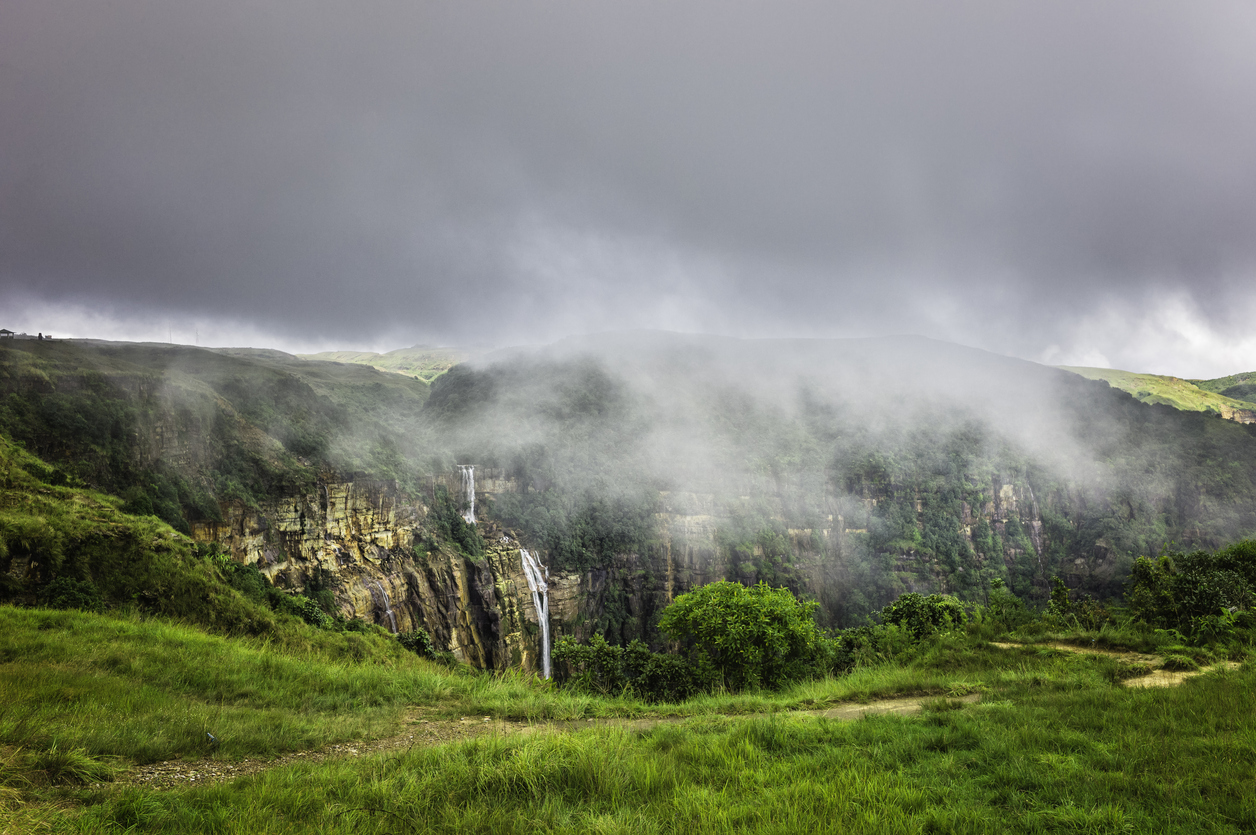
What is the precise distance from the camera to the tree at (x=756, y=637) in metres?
16.7

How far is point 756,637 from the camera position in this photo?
1733 cm

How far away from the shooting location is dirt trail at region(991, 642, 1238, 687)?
8.76 metres

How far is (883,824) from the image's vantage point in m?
3.85

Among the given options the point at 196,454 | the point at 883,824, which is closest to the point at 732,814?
the point at 883,824

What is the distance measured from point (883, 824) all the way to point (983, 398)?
651 feet

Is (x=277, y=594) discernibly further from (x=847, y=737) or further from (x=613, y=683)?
(x=847, y=737)

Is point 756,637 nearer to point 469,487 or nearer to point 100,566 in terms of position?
point 100,566

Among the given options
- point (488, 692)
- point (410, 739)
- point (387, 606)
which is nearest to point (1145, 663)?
point (488, 692)

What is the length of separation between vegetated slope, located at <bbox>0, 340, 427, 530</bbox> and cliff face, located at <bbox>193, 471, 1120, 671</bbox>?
3.54 m

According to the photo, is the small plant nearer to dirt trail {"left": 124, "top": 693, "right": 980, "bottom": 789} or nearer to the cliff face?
dirt trail {"left": 124, "top": 693, "right": 980, "bottom": 789}

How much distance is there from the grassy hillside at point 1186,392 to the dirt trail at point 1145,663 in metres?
221

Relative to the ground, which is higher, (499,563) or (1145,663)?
(1145,663)

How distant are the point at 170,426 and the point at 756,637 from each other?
4803cm

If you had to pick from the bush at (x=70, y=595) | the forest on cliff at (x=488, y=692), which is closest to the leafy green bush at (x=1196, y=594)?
the forest on cliff at (x=488, y=692)
